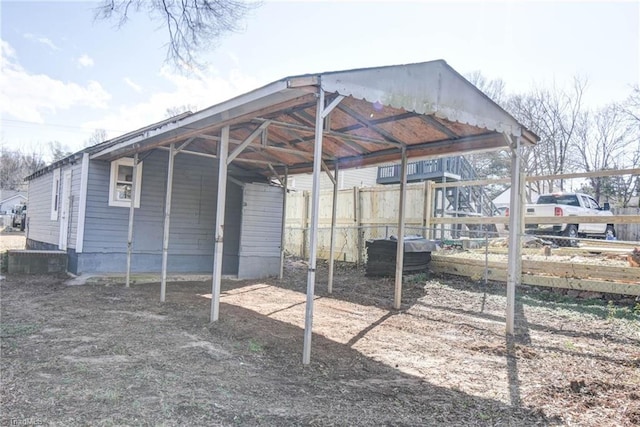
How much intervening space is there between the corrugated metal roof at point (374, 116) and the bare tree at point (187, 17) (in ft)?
4.84

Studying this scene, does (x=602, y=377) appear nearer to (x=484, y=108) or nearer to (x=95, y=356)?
(x=484, y=108)

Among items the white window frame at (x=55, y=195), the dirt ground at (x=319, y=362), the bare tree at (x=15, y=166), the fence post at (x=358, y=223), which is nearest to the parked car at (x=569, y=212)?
the fence post at (x=358, y=223)

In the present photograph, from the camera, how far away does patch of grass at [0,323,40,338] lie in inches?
173

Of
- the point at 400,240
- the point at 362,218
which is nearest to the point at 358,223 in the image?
the point at 362,218

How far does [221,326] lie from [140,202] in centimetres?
506

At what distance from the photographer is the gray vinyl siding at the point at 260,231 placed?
948 centimetres

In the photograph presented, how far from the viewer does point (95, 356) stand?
376cm

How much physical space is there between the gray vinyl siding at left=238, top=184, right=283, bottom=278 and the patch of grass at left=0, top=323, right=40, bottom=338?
4835 mm

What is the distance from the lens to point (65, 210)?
9.41 m

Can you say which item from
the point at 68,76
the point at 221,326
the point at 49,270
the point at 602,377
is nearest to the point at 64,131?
the point at 68,76

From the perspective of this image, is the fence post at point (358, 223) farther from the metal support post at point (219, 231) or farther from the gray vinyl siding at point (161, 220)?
the metal support post at point (219, 231)

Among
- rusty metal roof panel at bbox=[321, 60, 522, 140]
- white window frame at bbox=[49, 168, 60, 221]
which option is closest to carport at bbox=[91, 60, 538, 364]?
rusty metal roof panel at bbox=[321, 60, 522, 140]

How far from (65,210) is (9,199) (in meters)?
49.3

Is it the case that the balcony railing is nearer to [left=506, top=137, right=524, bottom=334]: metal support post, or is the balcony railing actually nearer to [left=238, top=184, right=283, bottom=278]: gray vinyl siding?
[left=238, top=184, right=283, bottom=278]: gray vinyl siding
